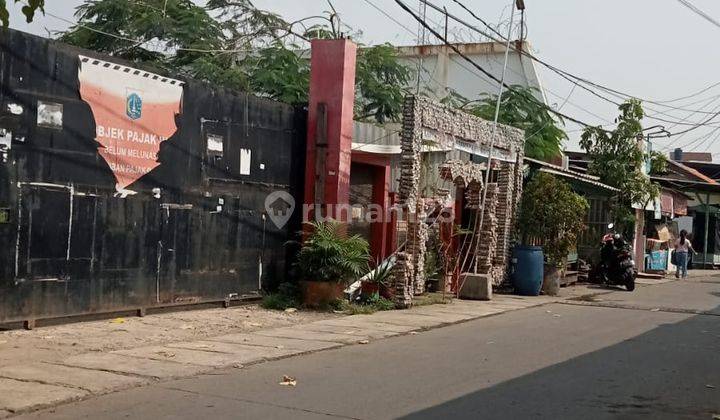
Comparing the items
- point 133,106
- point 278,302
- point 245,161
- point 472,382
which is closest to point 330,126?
point 245,161

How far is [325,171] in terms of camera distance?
1408 centimetres

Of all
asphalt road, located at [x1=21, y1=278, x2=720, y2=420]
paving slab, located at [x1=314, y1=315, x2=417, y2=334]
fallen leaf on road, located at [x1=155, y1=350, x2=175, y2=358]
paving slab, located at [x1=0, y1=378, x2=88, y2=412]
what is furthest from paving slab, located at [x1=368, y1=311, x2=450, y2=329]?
paving slab, located at [x1=0, y1=378, x2=88, y2=412]

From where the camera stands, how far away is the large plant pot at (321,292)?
13305 mm

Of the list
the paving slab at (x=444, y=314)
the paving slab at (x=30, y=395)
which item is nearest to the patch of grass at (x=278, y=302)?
the paving slab at (x=444, y=314)

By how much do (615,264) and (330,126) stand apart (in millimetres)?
11992

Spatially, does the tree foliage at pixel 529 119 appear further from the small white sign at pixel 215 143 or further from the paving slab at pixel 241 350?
the paving slab at pixel 241 350

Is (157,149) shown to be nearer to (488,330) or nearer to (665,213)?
(488,330)

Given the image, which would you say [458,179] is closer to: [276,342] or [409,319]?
[409,319]

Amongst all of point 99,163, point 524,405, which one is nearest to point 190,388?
point 524,405

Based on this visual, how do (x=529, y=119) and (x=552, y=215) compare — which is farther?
(x=529, y=119)

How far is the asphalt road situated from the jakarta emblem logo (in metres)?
4.43

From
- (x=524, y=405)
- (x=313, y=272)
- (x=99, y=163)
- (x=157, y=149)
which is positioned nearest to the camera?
(x=524, y=405)

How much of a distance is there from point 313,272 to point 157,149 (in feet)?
11.4

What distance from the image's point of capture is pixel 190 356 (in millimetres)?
8867
